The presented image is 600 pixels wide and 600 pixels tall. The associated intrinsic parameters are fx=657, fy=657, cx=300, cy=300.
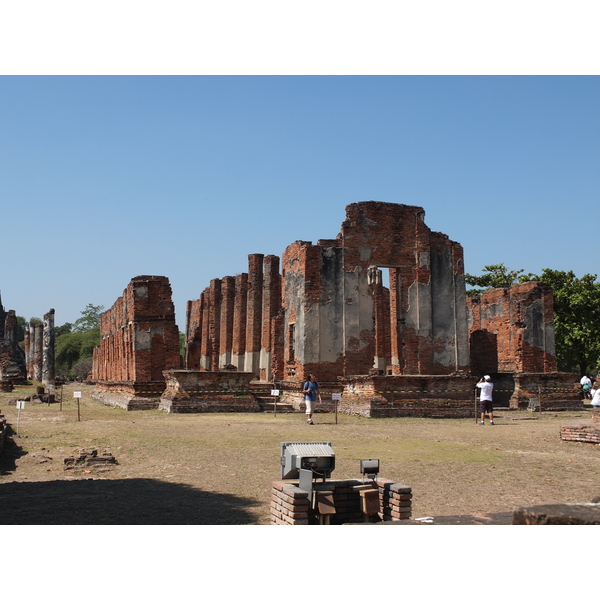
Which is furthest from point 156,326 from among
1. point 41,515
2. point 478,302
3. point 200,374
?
point 41,515

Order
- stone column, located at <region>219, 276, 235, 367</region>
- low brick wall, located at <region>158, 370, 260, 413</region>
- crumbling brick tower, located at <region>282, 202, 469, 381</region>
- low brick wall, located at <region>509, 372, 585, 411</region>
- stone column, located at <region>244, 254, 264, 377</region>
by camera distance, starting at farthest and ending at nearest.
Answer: stone column, located at <region>219, 276, 235, 367</region> → stone column, located at <region>244, 254, 264, 377</region> → low brick wall, located at <region>509, 372, 585, 411</region> → crumbling brick tower, located at <region>282, 202, 469, 381</region> → low brick wall, located at <region>158, 370, 260, 413</region>

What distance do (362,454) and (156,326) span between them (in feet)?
50.3

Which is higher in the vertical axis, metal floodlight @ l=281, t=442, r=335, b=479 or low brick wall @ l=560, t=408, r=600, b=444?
metal floodlight @ l=281, t=442, r=335, b=479

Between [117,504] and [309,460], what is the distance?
232cm

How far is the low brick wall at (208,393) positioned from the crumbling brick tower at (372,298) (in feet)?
7.16

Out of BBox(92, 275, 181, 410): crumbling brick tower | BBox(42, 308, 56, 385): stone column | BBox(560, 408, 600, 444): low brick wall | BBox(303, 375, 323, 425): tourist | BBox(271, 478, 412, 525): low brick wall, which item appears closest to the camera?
BBox(271, 478, 412, 525): low brick wall

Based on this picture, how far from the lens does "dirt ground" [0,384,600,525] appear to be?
6684 mm

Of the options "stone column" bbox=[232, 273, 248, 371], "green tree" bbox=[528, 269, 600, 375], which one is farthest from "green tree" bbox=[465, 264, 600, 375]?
"stone column" bbox=[232, 273, 248, 371]

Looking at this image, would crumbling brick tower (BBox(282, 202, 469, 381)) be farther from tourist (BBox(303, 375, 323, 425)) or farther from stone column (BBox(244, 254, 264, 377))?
stone column (BBox(244, 254, 264, 377))

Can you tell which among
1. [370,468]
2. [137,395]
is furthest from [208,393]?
[370,468]

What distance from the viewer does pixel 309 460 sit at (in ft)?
19.4

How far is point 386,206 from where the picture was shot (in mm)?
23000

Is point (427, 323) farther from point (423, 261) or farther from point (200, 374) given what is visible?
point (200, 374)

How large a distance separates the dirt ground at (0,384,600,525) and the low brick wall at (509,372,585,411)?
8.32 m
